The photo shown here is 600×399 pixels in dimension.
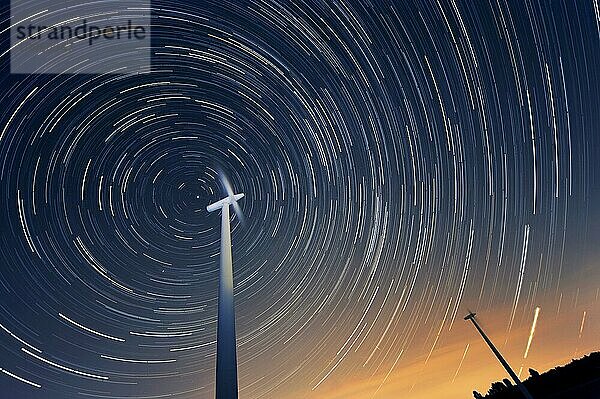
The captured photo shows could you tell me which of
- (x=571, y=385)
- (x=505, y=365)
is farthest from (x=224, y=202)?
(x=571, y=385)

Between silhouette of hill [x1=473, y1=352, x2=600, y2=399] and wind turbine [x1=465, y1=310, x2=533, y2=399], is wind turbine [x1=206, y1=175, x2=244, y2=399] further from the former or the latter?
silhouette of hill [x1=473, y1=352, x2=600, y2=399]

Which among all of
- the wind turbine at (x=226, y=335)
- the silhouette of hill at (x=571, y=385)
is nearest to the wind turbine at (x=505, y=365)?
the silhouette of hill at (x=571, y=385)

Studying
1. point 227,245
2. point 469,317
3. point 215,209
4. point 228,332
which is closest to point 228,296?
point 228,332

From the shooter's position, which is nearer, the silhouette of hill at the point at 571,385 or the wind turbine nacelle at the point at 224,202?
the wind turbine nacelle at the point at 224,202

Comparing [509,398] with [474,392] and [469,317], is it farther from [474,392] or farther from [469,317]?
[474,392]

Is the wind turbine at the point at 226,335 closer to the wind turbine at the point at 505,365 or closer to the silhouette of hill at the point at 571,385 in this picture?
the wind turbine at the point at 505,365

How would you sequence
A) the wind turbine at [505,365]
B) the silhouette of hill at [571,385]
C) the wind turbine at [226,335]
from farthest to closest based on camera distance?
the silhouette of hill at [571,385], the wind turbine at [505,365], the wind turbine at [226,335]

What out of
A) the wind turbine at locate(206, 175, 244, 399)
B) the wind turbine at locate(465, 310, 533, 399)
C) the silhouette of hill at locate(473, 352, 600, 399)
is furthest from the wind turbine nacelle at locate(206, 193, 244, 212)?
the silhouette of hill at locate(473, 352, 600, 399)

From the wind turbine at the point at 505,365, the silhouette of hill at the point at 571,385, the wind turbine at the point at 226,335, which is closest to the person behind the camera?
the wind turbine at the point at 226,335
